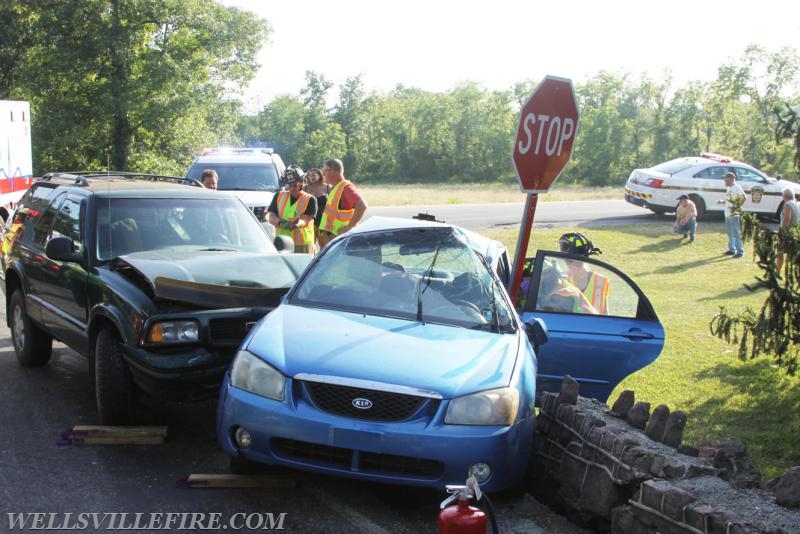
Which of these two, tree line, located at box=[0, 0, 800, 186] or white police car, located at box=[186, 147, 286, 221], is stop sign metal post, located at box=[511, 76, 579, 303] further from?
white police car, located at box=[186, 147, 286, 221]

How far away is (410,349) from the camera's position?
499 centimetres

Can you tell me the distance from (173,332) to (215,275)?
2.16ft

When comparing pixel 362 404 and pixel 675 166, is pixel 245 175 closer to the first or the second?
pixel 362 404

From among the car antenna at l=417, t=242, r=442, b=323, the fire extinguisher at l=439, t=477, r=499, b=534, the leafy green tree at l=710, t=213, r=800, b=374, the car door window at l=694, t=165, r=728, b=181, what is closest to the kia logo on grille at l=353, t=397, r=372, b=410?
the car antenna at l=417, t=242, r=442, b=323

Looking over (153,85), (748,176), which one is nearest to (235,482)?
→ (748,176)

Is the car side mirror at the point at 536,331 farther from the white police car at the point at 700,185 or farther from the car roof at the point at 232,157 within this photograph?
the white police car at the point at 700,185

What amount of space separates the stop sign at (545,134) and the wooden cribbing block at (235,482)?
2.74 metres

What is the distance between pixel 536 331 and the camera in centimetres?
570

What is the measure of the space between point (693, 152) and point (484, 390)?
6762 cm

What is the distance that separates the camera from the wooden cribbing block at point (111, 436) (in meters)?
5.82

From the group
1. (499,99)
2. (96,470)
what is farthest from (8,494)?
(499,99)

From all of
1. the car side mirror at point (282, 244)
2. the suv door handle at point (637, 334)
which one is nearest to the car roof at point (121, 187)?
the car side mirror at point (282, 244)

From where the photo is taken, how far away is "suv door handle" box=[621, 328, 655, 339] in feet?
20.7

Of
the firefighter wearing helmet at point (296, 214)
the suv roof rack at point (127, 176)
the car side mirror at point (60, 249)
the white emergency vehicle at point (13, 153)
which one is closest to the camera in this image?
the car side mirror at point (60, 249)
